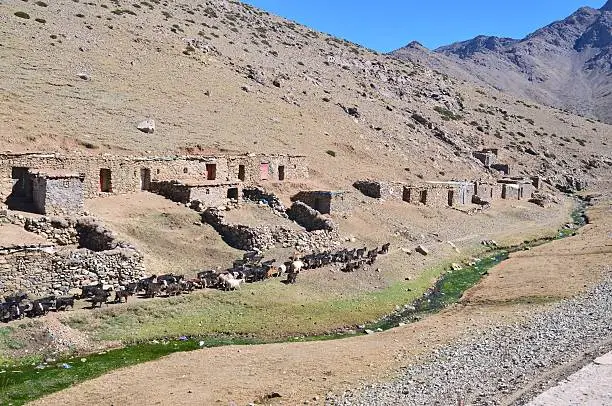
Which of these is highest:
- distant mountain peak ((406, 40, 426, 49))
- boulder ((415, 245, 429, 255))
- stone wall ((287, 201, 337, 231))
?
distant mountain peak ((406, 40, 426, 49))

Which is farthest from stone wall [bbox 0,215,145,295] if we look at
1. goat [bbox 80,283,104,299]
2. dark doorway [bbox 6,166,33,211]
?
dark doorway [bbox 6,166,33,211]

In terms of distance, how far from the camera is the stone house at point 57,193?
23.5m

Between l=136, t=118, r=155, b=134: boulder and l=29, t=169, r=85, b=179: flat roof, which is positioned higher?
l=136, t=118, r=155, b=134: boulder

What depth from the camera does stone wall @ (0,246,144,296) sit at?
18.8 meters

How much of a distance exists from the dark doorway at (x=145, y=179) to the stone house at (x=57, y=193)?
204 inches

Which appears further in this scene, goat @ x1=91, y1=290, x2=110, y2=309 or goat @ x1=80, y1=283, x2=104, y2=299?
goat @ x1=80, y1=283, x2=104, y2=299

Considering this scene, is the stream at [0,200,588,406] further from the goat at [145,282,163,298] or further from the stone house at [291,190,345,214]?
the stone house at [291,190,345,214]

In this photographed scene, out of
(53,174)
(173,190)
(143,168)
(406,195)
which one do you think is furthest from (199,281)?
(406,195)

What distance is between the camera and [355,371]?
16.0 meters

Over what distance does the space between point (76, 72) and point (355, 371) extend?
109ft

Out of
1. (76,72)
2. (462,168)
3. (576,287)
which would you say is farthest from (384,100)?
(576,287)

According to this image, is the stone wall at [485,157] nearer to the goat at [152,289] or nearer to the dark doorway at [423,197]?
the dark doorway at [423,197]

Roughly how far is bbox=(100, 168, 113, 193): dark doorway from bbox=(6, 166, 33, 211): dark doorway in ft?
11.4

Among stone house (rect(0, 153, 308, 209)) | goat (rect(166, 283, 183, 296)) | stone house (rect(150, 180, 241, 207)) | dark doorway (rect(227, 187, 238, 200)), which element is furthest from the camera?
dark doorway (rect(227, 187, 238, 200))
